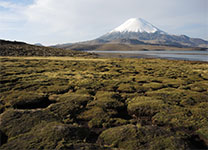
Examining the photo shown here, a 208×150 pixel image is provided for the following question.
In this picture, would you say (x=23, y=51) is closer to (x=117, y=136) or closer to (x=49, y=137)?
(x=49, y=137)

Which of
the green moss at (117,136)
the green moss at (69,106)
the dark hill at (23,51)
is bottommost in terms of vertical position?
the green moss at (117,136)

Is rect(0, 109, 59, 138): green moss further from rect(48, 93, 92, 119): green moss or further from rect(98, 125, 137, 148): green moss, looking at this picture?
rect(98, 125, 137, 148): green moss

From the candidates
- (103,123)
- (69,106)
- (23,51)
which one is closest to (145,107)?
(103,123)

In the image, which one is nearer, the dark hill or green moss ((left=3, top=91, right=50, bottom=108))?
green moss ((left=3, top=91, right=50, bottom=108))

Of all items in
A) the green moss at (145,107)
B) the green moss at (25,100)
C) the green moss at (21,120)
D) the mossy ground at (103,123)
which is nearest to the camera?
the mossy ground at (103,123)

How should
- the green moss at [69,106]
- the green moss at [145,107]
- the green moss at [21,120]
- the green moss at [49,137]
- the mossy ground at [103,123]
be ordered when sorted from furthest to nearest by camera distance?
the green moss at [145,107], the green moss at [69,106], the green moss at [21,120], the mossy ground at [103,123], the green moss at [49,137]

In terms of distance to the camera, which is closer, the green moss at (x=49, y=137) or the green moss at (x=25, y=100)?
the green moss at (x=49, y=137)

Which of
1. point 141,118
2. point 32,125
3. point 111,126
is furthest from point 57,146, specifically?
point 141,118

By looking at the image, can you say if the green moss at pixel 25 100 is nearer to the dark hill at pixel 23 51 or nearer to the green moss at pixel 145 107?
the green moss at pixel 145 107

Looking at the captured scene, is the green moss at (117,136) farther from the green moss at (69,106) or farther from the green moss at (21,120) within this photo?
the green moss at (21,120)

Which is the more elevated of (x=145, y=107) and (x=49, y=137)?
(x=49, y=137)

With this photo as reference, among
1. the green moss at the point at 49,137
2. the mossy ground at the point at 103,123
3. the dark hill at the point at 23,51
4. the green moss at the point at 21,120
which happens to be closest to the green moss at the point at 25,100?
the mossy ground at the point at 103,123

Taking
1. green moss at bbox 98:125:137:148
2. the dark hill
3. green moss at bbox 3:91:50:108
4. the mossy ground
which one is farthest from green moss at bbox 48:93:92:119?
the dark hill

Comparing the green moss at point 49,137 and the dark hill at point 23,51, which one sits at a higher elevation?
the dark hill at point 23,51
